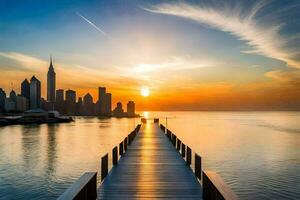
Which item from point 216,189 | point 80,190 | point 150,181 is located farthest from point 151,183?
point 80,190

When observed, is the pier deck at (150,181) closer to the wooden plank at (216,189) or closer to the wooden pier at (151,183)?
the wooden pier at (151,183)

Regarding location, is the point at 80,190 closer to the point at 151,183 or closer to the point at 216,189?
the point at 216,189

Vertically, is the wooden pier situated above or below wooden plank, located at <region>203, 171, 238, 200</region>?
below

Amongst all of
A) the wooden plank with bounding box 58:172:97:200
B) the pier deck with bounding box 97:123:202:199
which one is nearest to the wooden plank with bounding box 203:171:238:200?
the pier deck with bounding box 97:123:202:199

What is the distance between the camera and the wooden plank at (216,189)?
6.87 m

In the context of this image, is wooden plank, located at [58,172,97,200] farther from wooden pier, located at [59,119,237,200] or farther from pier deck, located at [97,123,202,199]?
pier deck, located at [97,123,202,199]

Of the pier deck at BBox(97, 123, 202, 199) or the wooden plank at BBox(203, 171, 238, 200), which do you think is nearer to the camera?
the wooden plank at BBox(203, 171, 238, 200)

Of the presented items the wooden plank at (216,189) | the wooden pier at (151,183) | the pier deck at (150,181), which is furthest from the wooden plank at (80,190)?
the wooden plank at (216,189)

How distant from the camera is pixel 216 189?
7629mm

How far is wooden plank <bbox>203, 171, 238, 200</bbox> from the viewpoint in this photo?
22.5ft

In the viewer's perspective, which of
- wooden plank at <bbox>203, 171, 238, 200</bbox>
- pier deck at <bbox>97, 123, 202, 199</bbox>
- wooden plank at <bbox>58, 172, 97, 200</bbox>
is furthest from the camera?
pier deck at <bbox>97, 123, 202, 199</bbox>

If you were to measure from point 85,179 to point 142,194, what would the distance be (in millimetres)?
3205

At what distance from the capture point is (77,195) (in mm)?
6844

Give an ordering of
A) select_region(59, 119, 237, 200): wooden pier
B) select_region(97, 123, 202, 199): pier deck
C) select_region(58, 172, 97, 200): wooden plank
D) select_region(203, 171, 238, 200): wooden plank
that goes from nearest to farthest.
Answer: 1. select_region(58, 172, 97, 200): wooden plank
2. select_region(203, 171, 238, 200): wooden plank
3. select_region(59, 119, 237, 200): wooden pier
4. select_region(97, 123, 202, 199): pier deck
